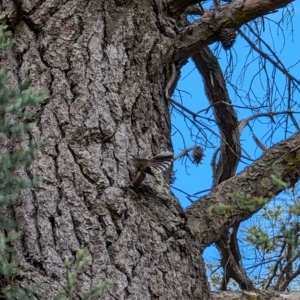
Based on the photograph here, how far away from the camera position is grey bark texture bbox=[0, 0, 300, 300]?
146cm

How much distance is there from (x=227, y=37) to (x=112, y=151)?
53 cm

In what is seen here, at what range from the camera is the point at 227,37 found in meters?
1.97

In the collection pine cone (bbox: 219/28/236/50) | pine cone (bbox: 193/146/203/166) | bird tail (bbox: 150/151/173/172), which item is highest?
pine cone (bbox: 219/28/236/50)

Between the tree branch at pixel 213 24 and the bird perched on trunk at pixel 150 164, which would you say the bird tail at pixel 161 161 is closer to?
the bird perched on trunk at pixel 150 164

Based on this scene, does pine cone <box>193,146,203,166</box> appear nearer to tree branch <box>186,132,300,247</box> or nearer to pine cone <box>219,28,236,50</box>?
pine cone <box>219,28,236,50</box>

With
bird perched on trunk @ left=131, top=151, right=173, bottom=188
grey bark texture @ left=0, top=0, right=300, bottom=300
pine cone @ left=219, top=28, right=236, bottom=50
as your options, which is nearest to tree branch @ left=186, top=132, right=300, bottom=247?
grey bark texture @ left=0, top=0, right=300, bottom=300

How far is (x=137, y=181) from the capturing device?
159 centimetres

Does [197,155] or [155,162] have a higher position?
[197,155]

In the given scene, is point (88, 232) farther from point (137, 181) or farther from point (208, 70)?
point (208, 70)

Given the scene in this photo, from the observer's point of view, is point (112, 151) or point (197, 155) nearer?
point (112, 151)

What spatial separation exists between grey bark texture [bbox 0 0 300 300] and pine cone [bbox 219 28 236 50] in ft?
0.08

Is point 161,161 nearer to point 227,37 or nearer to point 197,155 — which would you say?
point 227,37

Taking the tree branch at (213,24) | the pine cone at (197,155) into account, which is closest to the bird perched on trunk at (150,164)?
the tree branch at (213,24)

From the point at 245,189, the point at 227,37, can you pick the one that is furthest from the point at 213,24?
the point at 245,189
